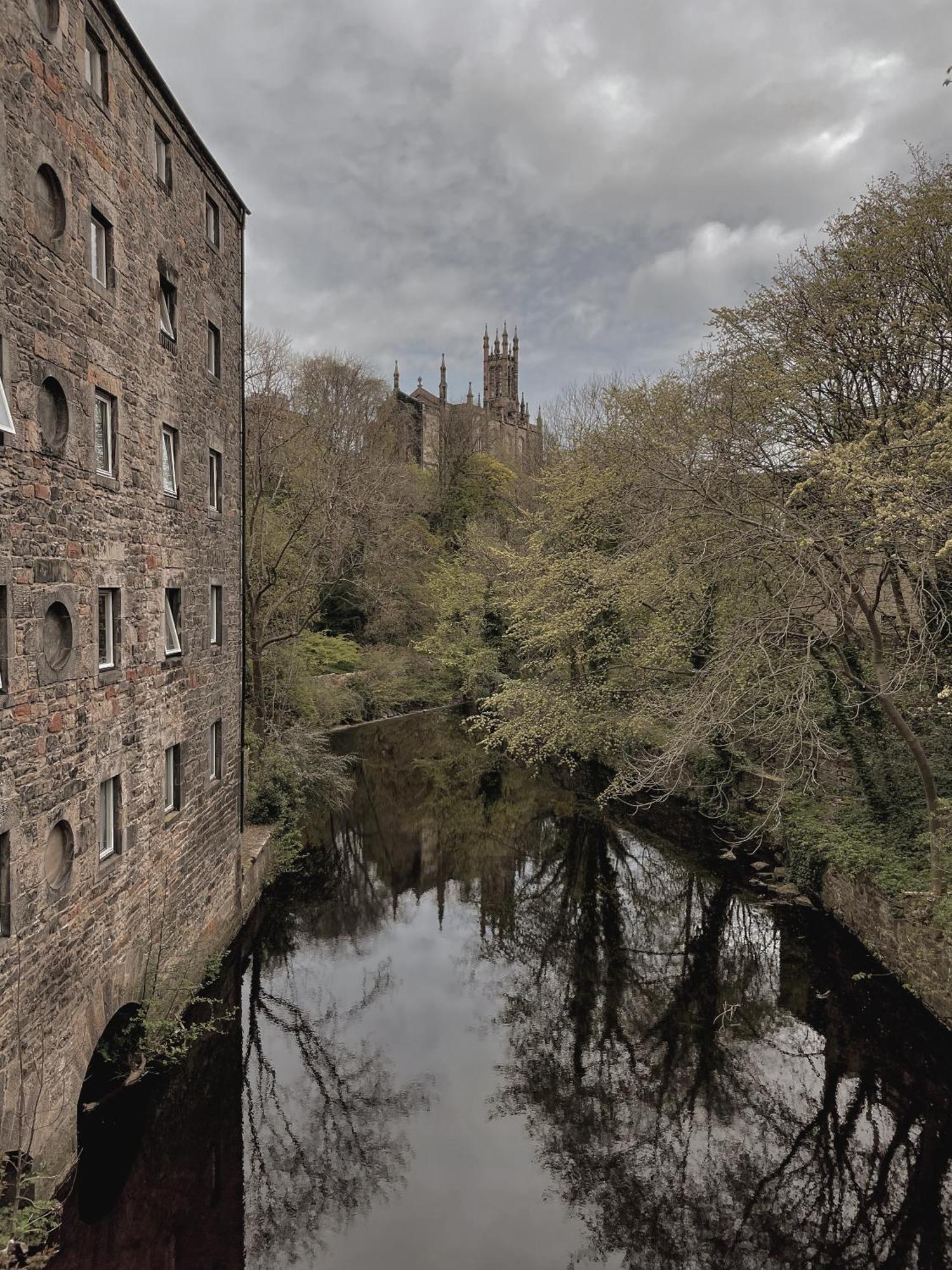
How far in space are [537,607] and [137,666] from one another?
35.8ft

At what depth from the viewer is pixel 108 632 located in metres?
7.92

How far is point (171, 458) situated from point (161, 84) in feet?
14.7

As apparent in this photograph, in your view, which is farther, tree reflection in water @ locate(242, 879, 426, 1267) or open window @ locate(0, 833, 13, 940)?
tree reflection in water @ locate(242, 879, 426, 1267)

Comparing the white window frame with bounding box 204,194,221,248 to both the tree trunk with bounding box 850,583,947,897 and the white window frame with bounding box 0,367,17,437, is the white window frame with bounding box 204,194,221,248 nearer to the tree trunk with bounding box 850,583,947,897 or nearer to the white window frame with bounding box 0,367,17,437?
the white window frame with bounding box 0,367,17,437

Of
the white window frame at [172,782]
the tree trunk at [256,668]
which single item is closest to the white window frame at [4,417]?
the white window frame at [172,782]

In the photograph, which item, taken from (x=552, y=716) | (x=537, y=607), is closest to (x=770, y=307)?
(x=537, y=607)

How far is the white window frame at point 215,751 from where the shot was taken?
11.6 metres

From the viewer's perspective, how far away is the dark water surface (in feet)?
24.4

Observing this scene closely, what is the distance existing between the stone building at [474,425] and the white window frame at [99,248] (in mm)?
27134

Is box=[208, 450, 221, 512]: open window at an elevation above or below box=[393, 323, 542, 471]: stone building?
below

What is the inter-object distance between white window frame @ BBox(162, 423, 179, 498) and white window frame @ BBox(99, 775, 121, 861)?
385 cm

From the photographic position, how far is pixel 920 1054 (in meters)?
9.73

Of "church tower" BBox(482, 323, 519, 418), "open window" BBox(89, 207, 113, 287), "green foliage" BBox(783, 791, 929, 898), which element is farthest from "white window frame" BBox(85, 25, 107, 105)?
"church tower" BBox(482, 323, 519, 418)

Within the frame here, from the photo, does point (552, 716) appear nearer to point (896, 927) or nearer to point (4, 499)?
point (896, 927)
